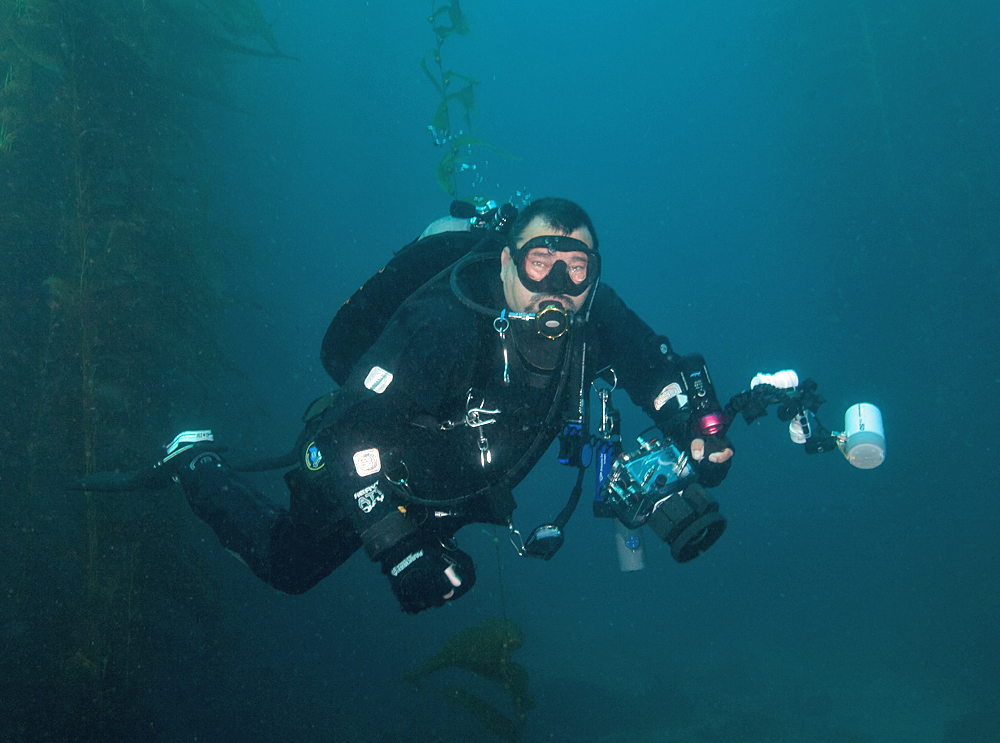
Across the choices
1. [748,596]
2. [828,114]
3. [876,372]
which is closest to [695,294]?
[876,372]

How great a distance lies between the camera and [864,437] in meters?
2.52

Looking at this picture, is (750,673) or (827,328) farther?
(827,328)

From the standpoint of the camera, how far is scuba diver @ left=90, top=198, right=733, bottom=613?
2301mm

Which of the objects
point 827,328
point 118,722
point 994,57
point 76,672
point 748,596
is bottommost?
point 748,596

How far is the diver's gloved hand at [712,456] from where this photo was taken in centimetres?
289

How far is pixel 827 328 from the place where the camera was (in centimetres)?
4209

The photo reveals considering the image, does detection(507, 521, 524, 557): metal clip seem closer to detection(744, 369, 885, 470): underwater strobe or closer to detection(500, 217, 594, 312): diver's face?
detection(500, 217, 594, 312): diver's face

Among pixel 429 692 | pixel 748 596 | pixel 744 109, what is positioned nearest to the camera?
pixel 429 692

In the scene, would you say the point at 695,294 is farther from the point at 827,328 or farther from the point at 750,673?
the point at 750,673

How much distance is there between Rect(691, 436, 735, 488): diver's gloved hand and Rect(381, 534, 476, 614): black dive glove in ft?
5.13

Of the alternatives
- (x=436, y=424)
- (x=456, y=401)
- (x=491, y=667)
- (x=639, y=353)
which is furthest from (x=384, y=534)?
(x=491, y=667)

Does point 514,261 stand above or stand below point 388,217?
below

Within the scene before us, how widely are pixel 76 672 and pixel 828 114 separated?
140ft

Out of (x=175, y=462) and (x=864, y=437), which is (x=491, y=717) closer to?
(x=175, y=462)
